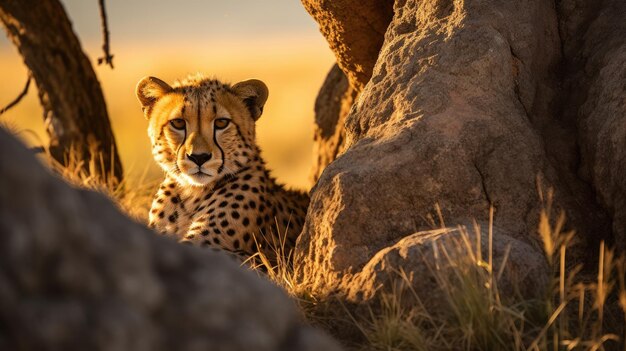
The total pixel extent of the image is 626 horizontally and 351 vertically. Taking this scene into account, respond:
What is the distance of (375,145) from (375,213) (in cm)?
32

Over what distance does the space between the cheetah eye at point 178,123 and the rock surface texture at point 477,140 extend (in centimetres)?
107

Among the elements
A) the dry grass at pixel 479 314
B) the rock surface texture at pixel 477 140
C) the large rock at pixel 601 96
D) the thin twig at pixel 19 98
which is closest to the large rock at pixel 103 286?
the dry grass at pixel 479 314

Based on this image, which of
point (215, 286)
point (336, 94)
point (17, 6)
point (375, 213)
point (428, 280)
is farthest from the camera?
point (17, 6)

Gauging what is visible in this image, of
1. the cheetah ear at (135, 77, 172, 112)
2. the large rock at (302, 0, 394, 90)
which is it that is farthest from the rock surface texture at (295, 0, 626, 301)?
the cheetah ear at (135, 77, 172, 112)

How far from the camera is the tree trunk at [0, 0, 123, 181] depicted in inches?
290

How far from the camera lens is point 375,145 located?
393 cm

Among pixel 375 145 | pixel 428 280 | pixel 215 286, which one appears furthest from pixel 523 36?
pixel 215 286

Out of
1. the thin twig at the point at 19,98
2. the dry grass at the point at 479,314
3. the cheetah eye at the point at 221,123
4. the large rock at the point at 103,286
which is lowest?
the dry grass at the point at 479,314

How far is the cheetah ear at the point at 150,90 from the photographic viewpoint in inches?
207

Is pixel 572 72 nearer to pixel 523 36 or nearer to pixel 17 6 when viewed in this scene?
pixel 523 36

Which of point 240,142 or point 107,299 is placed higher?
point 240,142

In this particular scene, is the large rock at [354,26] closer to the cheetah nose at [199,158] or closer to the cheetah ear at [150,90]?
the cheetah ear at [150,90]

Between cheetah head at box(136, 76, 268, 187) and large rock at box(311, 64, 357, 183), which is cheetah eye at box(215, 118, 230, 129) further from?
large rock at box(311, 64, 357, 183)

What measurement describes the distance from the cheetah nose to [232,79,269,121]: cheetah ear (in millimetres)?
481
